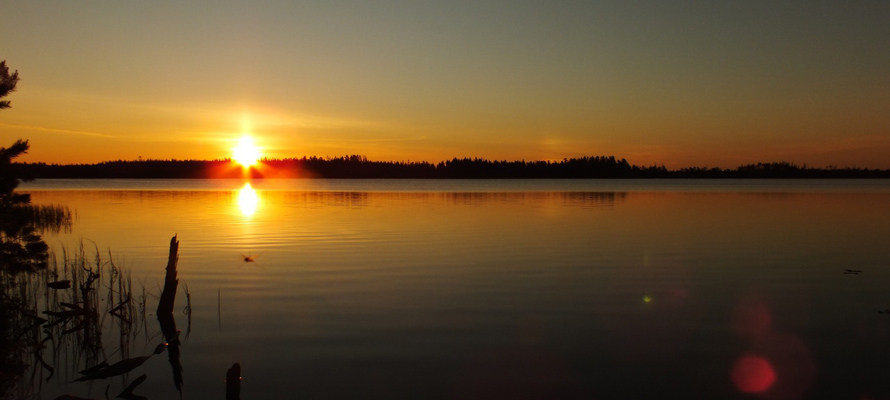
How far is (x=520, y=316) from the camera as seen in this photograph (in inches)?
596

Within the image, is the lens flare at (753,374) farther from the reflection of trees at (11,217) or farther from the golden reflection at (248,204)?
the golden reflection at (248,204)

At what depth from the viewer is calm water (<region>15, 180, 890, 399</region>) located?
35.7ft

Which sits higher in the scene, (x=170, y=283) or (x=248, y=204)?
(x=170, y=283)

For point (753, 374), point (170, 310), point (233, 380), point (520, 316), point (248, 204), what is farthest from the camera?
point (248, 204)

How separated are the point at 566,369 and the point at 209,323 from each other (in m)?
8.16

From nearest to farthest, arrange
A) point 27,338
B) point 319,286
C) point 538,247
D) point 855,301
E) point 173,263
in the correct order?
1. point 27,338
2. point 173,263
3. point 855,301
4. point 319,286
5. point 538,247

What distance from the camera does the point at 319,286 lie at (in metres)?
19.1

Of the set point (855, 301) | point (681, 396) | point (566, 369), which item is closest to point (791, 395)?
point (681, 396)

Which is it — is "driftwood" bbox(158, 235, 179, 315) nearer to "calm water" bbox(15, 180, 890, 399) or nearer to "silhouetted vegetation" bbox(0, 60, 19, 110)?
"calm water" bbox(15, 180, 890, 399)

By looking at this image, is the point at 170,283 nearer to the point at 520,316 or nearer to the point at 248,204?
the point at 520,316

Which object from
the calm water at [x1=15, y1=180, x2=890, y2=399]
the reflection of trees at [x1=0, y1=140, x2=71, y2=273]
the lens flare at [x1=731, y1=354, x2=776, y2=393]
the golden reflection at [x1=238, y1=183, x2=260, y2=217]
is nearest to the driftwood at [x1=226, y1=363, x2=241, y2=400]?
the calm water at [x1=15, y1=180, x2=890, y2=399]

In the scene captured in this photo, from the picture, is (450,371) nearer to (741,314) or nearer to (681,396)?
(681,396)

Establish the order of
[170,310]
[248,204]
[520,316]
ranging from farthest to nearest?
[248,204], [520,316], [170,310]

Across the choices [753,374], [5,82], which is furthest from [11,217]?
[753,374]
